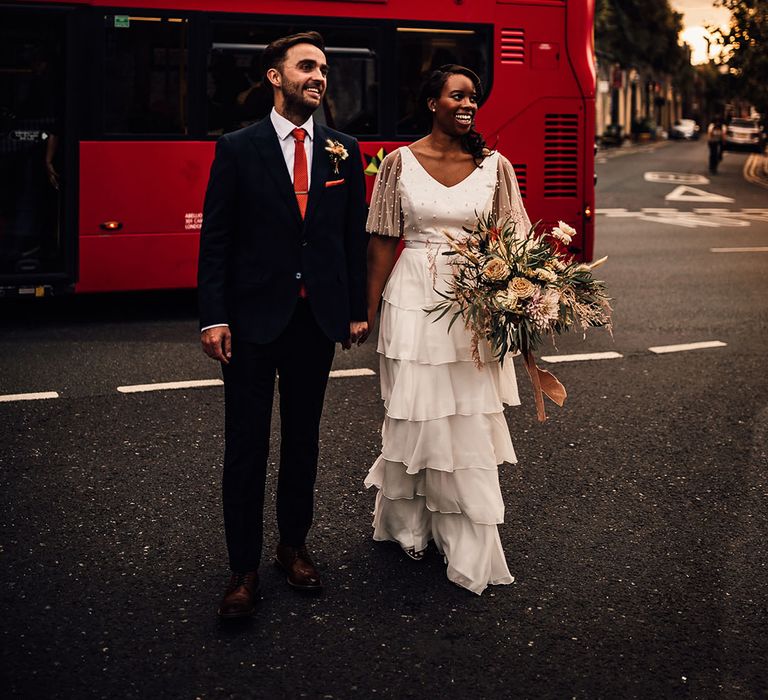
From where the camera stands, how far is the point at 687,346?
9.69 m

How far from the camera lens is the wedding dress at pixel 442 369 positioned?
4.62m

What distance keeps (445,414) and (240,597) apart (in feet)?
3.36

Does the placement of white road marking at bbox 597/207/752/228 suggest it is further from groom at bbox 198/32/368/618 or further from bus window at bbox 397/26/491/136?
groom at bbox 198/32/368/618

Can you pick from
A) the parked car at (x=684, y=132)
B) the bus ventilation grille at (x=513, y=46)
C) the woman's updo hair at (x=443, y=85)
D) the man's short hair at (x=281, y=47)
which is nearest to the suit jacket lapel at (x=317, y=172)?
the man's short hair at (x=281, y=47)

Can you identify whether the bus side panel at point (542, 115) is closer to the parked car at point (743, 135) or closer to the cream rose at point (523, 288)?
the cream rose at point (523, 288)

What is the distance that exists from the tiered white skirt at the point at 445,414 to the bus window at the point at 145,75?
618cm

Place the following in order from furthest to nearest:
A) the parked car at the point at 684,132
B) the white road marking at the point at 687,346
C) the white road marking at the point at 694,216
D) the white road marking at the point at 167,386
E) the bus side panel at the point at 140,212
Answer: the parked car at the point at 684,132 → the white road marking at the point at 694,216 → the bus side panel at the point at 140,212 → the white road marking at the point at 687,346 → the white road marking at the point at 167,386

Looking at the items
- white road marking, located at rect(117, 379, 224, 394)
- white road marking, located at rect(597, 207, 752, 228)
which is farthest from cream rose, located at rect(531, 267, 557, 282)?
white road marking, located at rect(597, 207, 752, 228)

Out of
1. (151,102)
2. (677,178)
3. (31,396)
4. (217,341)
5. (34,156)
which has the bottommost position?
(31,396)

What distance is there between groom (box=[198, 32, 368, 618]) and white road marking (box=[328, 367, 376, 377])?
402 cm

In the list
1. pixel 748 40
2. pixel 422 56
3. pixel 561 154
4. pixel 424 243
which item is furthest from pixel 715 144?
pixel 424 243

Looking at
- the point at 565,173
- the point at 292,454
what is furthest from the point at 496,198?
the point at 565,173

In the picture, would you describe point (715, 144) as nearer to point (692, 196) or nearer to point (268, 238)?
point (692, 196)

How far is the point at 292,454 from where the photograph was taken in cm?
449
